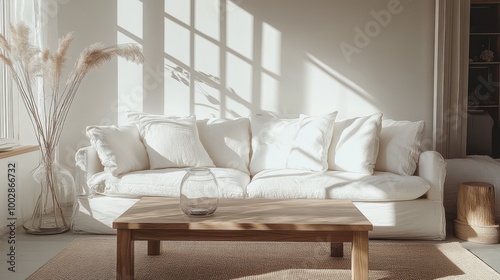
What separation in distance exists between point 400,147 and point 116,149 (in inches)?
87.2

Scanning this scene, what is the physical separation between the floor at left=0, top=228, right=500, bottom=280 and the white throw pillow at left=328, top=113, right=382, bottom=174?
33.4 inches

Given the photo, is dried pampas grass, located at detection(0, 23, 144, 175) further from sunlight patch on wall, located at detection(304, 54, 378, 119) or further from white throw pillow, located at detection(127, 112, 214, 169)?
sunlight patch on wall, located at detection(304, 54, 378, 119)

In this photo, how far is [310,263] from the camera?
3.70m

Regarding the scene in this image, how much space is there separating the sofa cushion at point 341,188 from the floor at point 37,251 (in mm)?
547

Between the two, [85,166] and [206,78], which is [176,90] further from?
[85,166]

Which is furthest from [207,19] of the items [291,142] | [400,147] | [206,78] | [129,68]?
[400,147]

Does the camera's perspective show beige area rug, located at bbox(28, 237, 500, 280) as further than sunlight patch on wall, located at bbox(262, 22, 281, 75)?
No

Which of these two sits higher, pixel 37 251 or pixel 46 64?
pixel 46 64

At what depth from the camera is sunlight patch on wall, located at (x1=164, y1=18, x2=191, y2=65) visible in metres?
5.39

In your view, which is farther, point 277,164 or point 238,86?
point 238,86

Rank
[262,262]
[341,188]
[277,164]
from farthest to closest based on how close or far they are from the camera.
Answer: [277,164] → [341,188] → [262,262]

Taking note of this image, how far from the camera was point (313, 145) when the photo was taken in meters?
4.70

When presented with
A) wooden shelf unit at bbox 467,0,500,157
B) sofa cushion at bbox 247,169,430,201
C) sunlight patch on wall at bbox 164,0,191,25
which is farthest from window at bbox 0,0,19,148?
wooden shelf unit at bbox 467,0,500,157

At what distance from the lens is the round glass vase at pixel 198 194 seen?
3150 mm
